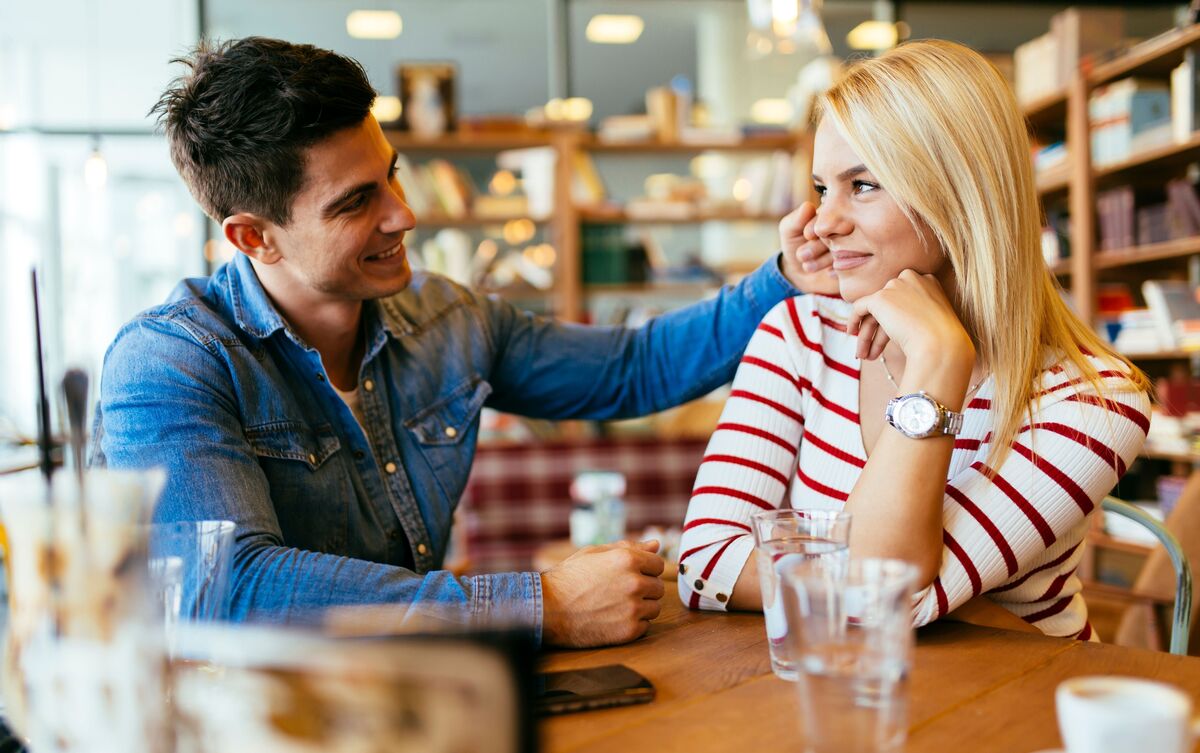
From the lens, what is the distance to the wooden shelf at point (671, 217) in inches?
219

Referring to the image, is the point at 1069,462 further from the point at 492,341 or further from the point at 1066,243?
the point at 1066,243

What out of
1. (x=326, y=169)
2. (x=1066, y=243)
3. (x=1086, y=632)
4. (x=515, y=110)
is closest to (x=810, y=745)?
(x=1086, y=632)

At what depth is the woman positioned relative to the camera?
1156 millimetres

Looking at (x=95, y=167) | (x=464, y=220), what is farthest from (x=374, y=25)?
(x=95, y=167)

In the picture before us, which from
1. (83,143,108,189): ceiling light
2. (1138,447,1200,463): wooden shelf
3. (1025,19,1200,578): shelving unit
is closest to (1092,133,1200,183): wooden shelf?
(1025,19,1200,578): shelving unit

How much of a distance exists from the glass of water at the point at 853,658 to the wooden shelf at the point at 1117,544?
11.2 ft

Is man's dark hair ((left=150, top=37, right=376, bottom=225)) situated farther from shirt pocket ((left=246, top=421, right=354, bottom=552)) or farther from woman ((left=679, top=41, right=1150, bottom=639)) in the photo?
woman ((left=679, top=41, right=1150, bottom=639))

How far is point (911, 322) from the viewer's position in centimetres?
124

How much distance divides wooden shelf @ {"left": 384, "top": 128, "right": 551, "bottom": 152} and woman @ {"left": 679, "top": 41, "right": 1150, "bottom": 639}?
13.7 ft

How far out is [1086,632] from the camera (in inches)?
53.4

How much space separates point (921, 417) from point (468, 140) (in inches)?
183

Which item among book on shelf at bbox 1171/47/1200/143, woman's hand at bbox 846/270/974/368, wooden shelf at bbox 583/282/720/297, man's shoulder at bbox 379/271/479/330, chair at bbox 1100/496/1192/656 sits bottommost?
chair at bbox 1100/496/1192/656

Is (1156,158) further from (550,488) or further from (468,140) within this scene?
(468,140)

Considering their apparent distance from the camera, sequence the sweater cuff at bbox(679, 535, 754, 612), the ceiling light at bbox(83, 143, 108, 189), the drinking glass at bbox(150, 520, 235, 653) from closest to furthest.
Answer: the drinking glass at bbox(150, 520, 235, 653) → the sweater cuff at bbox(679, 535, 754, 612) → the ceiling light at bbox(83, 143, 108, 189)
